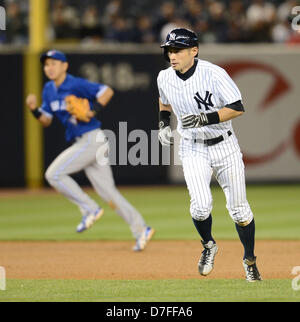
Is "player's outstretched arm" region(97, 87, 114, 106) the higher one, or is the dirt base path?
"player's outstretched arm" region(97, 87, 114, 106)

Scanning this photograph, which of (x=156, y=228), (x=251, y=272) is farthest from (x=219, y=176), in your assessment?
(x=156, y=228)

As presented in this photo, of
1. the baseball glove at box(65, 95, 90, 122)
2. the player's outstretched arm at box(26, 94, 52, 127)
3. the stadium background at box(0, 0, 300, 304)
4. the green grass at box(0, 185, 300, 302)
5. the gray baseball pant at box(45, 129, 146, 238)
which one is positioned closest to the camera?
the green grass at box(0, 185, 300, 302)

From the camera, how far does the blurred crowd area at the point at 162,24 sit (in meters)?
18.6

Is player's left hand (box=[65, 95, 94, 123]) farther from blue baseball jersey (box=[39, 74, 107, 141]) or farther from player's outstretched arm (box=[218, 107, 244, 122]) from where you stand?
player's outstretched arm (box=[218, 107, 244, 122])

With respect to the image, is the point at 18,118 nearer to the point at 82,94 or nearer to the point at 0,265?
the point at 82,94

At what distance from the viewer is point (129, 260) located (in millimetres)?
9289

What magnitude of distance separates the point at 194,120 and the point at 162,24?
39.4 ft

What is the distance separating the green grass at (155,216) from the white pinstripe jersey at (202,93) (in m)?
3.91

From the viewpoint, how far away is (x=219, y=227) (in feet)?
39.8

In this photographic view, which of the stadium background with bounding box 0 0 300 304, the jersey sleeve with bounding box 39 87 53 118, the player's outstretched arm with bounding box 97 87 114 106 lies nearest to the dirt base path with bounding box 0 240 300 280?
the stadium background with bounding box 0 0 300 304

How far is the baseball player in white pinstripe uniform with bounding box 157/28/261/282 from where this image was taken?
736cm

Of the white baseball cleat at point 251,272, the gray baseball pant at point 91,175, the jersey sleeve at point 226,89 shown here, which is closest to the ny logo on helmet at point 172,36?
the jersey sleeve at point 226,89

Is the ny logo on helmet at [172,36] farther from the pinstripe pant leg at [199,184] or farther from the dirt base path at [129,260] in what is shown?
the dirt base path at [129,260]

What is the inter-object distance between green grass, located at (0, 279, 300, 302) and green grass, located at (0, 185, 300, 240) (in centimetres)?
373
